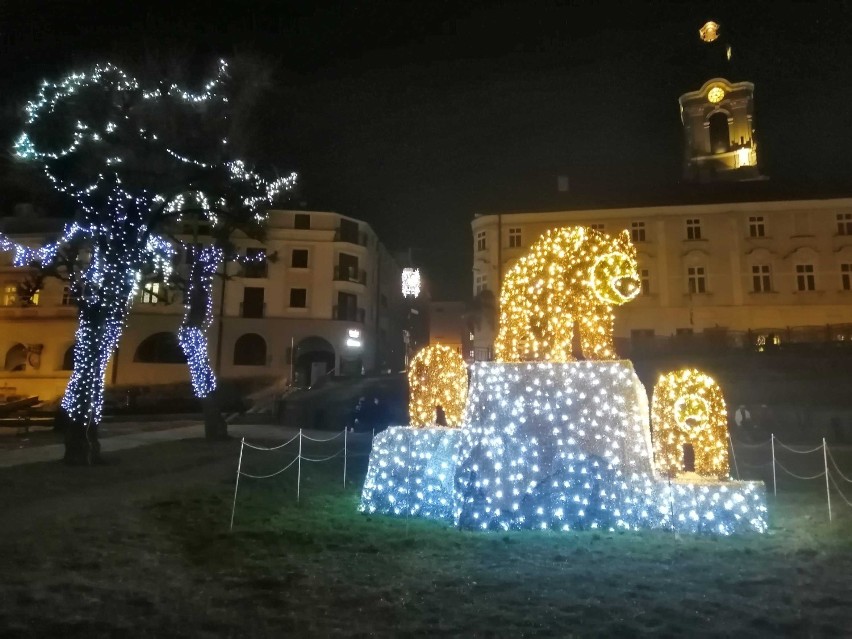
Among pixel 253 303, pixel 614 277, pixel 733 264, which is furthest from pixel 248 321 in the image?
pixel 614 277

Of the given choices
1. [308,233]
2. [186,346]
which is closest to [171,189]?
[186,346]

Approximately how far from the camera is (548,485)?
31.9 feet

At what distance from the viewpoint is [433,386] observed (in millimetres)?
12031

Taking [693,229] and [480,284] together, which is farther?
[480,284]

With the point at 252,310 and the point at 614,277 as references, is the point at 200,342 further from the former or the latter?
the point at 252,310

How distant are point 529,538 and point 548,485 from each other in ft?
3.07

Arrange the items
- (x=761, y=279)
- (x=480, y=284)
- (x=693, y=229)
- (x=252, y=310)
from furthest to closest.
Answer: (x=480, y=284), (x=252, y=310), (x=693, y=229), (x=761, y=279)

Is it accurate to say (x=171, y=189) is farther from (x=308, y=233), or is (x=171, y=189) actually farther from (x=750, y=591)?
(x=308, y=233)

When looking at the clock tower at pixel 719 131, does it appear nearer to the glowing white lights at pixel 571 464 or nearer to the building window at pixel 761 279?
the building window at pixel 761 279

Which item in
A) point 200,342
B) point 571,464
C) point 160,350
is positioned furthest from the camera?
point 160,350

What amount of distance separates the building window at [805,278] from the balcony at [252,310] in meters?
33.1

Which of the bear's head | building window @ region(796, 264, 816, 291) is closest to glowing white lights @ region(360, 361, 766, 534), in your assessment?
the bear's head

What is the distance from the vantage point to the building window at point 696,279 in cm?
3969

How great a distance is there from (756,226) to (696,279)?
4755 millimetres
